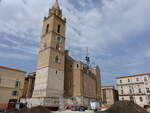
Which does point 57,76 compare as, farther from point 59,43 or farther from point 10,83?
point 10,83

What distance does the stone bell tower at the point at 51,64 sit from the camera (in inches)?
1448

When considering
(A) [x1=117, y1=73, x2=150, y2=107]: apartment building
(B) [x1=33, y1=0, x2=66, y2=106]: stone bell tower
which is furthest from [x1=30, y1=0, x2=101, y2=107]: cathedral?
(A) [x1=117, y1=73, x2=150, y2=107]: apartment building

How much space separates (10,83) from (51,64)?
12.8 metres

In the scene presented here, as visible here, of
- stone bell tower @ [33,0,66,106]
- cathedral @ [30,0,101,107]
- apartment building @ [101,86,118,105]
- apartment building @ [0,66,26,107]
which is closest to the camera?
apartment building @ [0,66,26,107]

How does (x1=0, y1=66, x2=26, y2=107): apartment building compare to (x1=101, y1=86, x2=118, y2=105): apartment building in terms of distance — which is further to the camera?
(x1=101, y1=86, x2=118, y2=105): apartment building

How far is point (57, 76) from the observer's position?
1606 inches

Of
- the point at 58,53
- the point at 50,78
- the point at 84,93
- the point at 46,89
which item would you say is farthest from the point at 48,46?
the point at 84,93

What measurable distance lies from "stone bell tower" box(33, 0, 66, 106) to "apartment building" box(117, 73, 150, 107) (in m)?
29.1

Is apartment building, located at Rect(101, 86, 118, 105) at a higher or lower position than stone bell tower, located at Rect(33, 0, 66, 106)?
lower

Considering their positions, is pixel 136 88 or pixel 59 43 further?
pixel 136 88

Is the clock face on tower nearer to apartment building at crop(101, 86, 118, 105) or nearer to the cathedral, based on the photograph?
the cathedral

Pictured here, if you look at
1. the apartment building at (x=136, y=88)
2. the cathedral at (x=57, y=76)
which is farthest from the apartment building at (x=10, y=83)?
the apartment building at (x=136, y=88)

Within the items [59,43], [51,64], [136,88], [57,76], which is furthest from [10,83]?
[136,88]

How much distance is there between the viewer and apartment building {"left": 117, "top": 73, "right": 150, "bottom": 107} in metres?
50.7
